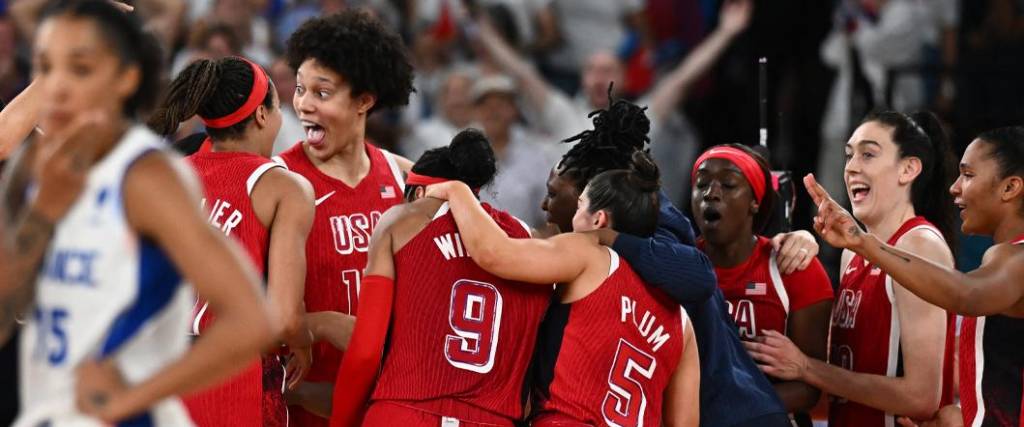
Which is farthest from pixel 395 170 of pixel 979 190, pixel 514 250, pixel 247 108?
pixel 979 190

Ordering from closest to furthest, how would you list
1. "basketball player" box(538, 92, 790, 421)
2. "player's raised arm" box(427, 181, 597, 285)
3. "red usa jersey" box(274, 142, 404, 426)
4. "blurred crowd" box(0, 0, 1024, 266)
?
"player's raised arm" box(427, 181, 597, 285) → "basketball player" box(538, 92, 790, 421) → "red usa jersey" box(274, 142, 404, 426) → "blurred crowd" box(0, 0, 1024, 266)

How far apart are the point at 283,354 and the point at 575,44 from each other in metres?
6.66

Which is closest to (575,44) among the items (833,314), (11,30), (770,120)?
(770,120)

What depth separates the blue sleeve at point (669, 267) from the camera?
186 inches

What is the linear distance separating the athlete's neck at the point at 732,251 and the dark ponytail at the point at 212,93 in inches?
76.4

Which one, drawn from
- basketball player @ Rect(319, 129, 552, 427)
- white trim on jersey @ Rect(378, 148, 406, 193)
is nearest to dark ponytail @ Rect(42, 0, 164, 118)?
basketball player @ Rect(319, 129, 552, 427)

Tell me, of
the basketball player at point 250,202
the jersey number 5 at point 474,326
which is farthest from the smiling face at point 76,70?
the jersey number 5 at point 474,326

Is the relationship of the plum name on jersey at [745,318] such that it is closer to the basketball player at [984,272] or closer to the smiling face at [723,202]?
the smiling face at [723,202]

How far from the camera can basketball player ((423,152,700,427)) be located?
4594 millimetres

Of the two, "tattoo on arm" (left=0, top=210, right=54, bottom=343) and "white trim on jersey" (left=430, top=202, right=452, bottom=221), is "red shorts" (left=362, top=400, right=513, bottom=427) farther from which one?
"tattoo on arm" (left=0, top=210, right=54, bottom=343)

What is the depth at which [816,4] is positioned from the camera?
32.5ft

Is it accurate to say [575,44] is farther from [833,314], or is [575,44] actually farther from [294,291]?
[294,291]

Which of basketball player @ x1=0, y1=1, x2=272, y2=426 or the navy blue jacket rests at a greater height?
basketball player @ x1=0, y1=1, x2=272, y2=426

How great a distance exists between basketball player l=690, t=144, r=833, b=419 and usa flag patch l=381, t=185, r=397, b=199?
125 centimetres
